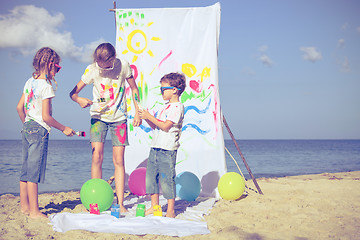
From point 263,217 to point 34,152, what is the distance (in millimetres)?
2387

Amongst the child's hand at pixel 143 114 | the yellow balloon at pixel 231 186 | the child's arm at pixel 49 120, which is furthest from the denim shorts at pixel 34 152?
the yellow balloon at pixel 231 186

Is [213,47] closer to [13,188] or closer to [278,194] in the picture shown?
[278,194]

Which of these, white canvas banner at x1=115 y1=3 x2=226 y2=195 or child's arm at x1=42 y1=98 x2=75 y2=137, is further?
white canvas banner at x1=115 y1=3 x2=226 y2=195

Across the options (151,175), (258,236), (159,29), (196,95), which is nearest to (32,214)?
(151,175)

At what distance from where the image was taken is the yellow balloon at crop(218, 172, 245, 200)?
412cm

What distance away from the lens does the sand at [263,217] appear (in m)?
2.70

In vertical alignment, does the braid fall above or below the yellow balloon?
above

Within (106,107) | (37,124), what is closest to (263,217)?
(106,107)

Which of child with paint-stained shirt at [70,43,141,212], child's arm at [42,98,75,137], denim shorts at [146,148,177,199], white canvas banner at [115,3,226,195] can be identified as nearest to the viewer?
child's arm at [42,98,75,137]

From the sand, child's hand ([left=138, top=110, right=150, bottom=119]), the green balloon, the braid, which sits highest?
the braid

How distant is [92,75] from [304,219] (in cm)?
266

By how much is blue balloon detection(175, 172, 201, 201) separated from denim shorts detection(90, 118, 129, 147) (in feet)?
3.51

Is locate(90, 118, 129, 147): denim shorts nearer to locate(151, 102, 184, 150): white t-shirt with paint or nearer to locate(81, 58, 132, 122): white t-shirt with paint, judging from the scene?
locate(81, 58, 132, 122): white t-shirt with paint

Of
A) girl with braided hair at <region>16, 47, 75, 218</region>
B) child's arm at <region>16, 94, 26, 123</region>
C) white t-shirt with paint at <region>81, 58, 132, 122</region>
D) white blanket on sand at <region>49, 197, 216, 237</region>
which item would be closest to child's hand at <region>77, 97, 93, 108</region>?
white t-shirt with paint at <region>81, 58, 132, 122</region>
